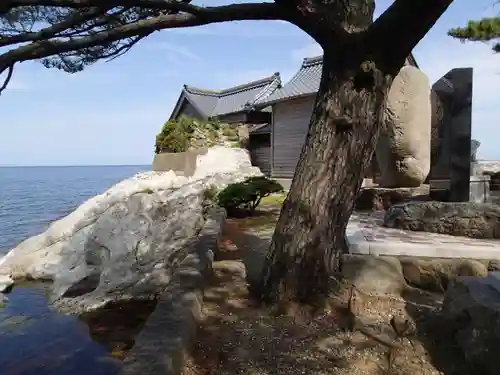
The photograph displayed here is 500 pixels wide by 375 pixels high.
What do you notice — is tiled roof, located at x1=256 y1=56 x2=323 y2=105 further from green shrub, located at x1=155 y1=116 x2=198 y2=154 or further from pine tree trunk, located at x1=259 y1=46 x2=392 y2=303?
pine tree trunk, located at x1=259 y1=46 x2=392 y2=303

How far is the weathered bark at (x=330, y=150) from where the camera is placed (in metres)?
2.99

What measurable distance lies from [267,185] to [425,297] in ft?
17.3

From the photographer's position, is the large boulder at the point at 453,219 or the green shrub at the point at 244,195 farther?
the green shrub at the point at 244,195

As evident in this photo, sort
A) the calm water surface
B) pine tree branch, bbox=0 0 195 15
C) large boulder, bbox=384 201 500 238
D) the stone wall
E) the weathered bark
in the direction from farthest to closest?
the stone wall
the calm water surface
large boulder, bbox=384 201 500 238
the weathered bark
pine tree branch, bbox=0 0 195 15

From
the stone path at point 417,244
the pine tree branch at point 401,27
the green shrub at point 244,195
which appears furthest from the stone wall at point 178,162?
the pine tree branch at point 401,27

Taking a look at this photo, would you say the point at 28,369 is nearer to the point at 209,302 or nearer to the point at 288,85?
the point at 209,302

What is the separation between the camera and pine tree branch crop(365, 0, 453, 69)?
2.77 m

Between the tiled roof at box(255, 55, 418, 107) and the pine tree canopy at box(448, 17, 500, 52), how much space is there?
4.51 m

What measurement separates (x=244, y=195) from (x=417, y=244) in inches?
180

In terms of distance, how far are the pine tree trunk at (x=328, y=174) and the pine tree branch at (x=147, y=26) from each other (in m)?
0.66

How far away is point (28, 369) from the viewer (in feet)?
16.2

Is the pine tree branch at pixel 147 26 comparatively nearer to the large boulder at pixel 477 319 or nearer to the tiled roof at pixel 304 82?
the large boulder at pixel 477 319

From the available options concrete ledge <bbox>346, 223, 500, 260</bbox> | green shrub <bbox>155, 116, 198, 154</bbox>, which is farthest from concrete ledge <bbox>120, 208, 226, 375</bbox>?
green shrub <bbox>155, 116, 198, 154</bbox>

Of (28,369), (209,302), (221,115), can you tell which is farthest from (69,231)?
(221,115)
